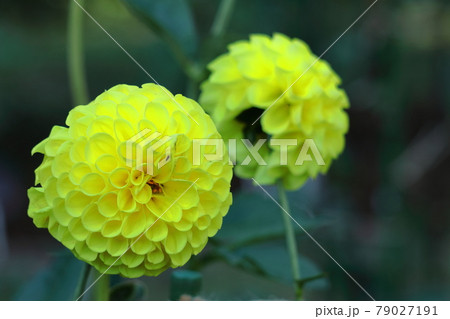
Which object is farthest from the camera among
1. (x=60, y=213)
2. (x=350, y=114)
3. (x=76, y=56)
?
(x=350, y=114)

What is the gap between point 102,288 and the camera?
315mm

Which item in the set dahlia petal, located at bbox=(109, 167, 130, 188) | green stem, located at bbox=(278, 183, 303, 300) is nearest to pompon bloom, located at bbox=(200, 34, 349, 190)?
green stem, located at bbox=(278, 183, 303, 300)

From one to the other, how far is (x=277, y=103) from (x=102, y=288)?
0.59 feet

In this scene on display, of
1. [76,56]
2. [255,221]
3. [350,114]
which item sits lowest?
[255,221]

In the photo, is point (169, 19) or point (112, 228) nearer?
point (112, 228)

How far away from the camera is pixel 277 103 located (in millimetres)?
405

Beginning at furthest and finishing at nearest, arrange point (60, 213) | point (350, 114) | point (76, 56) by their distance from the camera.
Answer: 1. point (350, 114)
2. point (76, 56)
3. point (60, 213)

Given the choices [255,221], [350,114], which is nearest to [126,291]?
[255,221]

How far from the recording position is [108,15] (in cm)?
89

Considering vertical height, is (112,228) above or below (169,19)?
below

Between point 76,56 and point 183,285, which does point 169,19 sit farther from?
point 183,285

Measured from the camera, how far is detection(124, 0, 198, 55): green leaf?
1.43 ft

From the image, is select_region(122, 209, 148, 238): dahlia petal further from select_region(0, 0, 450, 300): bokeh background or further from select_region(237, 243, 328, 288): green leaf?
select_region(0, 0, 450, 300): bokeh background

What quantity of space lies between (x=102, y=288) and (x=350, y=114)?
98cm
